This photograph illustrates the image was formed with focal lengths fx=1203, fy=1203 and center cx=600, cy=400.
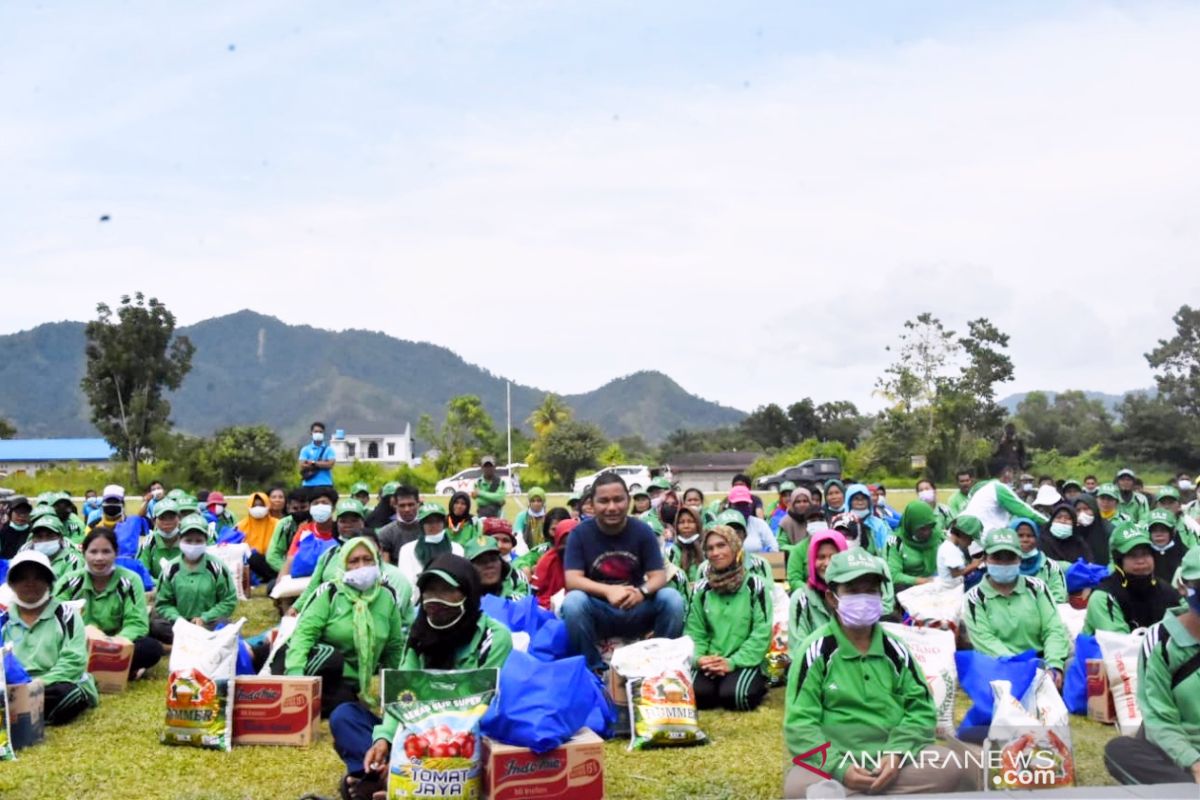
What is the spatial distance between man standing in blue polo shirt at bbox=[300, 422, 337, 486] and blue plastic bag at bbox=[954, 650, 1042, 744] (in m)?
8.58

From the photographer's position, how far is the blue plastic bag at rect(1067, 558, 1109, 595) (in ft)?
34.8

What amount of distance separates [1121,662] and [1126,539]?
1.33 meters

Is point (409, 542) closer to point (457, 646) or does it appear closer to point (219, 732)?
point (219, 732)

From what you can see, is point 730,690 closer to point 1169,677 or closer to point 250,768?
point 250,768

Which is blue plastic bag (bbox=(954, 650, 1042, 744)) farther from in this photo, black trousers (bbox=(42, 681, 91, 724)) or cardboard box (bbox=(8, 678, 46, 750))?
black trousers (bbox=(42, 681, 91, 724))

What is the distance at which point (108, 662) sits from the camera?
27.1ft

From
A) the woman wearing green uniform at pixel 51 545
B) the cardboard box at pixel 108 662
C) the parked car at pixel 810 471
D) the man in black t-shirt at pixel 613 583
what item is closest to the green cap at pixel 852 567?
the man in black t-shirt at pixel 613 583

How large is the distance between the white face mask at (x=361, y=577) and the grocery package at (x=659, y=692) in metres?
1.46

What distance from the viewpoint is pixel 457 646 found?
5250 mm

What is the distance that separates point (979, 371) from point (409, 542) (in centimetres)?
5721

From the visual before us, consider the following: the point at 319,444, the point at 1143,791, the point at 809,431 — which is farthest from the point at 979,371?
the point at 1143,791

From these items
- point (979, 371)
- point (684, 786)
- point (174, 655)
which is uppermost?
point (979, 371)

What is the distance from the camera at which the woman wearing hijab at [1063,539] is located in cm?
1192

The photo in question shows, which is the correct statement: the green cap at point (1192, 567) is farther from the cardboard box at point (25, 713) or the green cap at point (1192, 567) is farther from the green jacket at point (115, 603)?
the green jacket at point (115, 603)
